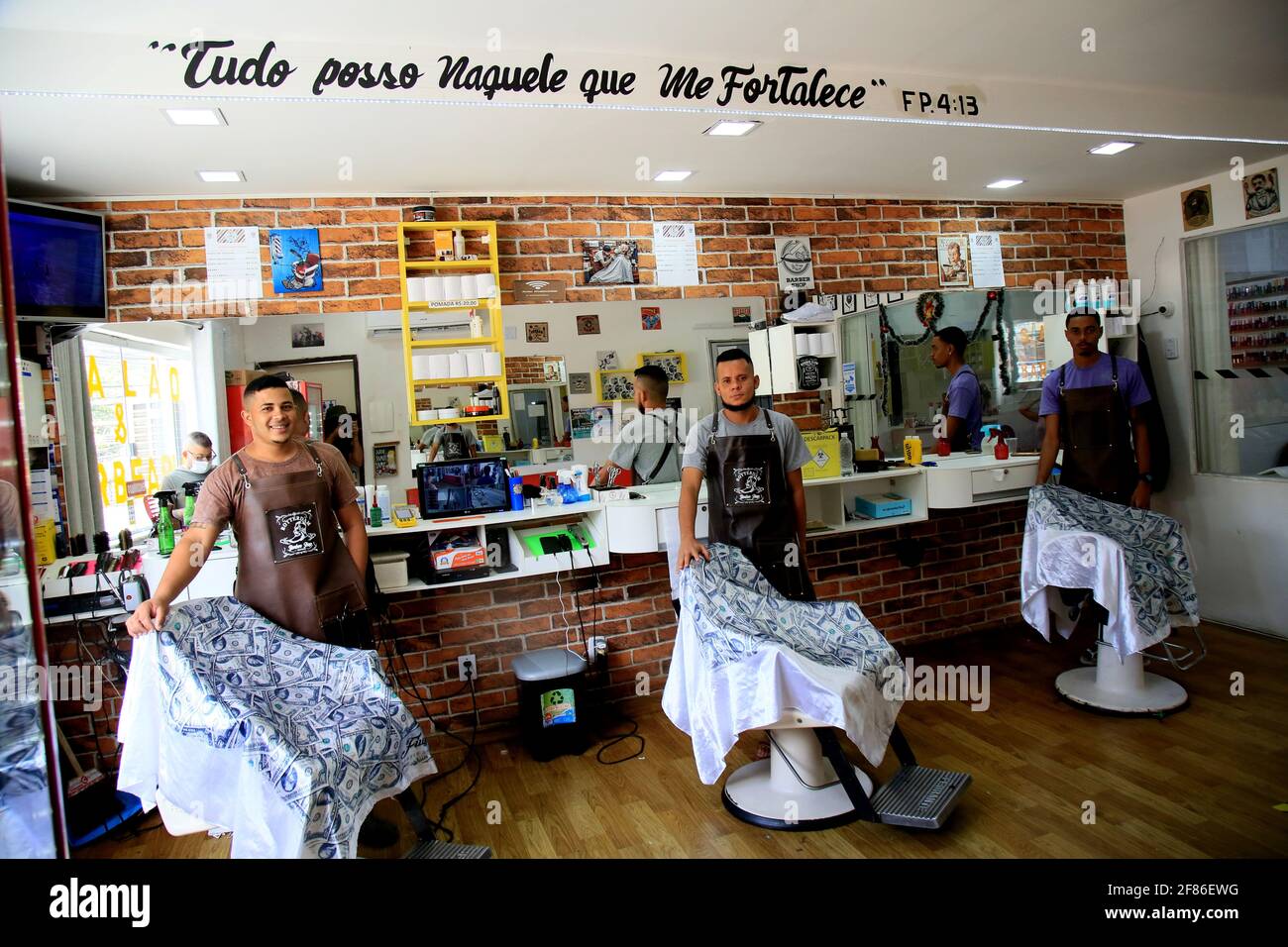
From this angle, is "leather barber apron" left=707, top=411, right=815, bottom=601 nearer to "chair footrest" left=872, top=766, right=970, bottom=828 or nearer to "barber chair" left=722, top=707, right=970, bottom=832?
"barber chair" left=722, top=707, right=970, bottom=832

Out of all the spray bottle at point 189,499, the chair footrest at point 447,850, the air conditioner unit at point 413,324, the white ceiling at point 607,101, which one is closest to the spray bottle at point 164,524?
the spray bottle at point 189,499

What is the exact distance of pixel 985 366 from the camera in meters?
4.90

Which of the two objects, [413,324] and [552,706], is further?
[413,324]

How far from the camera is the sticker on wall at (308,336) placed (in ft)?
12.0

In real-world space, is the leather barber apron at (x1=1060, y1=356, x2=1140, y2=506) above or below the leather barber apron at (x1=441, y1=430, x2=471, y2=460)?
below

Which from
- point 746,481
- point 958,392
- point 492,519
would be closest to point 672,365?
point 746,481

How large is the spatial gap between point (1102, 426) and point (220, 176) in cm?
421

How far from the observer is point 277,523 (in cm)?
282

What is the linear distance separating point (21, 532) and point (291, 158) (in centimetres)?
250

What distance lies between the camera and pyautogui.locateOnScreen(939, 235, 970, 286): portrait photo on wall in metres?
4.75

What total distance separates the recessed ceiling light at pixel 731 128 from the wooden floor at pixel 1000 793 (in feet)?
8.50

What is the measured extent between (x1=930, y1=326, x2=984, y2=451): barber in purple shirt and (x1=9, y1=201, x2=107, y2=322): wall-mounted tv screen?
423 centimetres

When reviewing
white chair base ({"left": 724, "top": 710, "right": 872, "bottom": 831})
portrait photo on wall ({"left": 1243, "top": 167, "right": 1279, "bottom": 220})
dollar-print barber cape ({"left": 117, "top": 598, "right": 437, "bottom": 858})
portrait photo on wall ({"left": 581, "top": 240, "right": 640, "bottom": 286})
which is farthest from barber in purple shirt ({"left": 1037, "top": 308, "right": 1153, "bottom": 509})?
dollar-print barber cape ({"left": 117, "top": 598, "right": 437, "bottom": 858})

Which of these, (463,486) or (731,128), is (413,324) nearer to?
(463,486)
